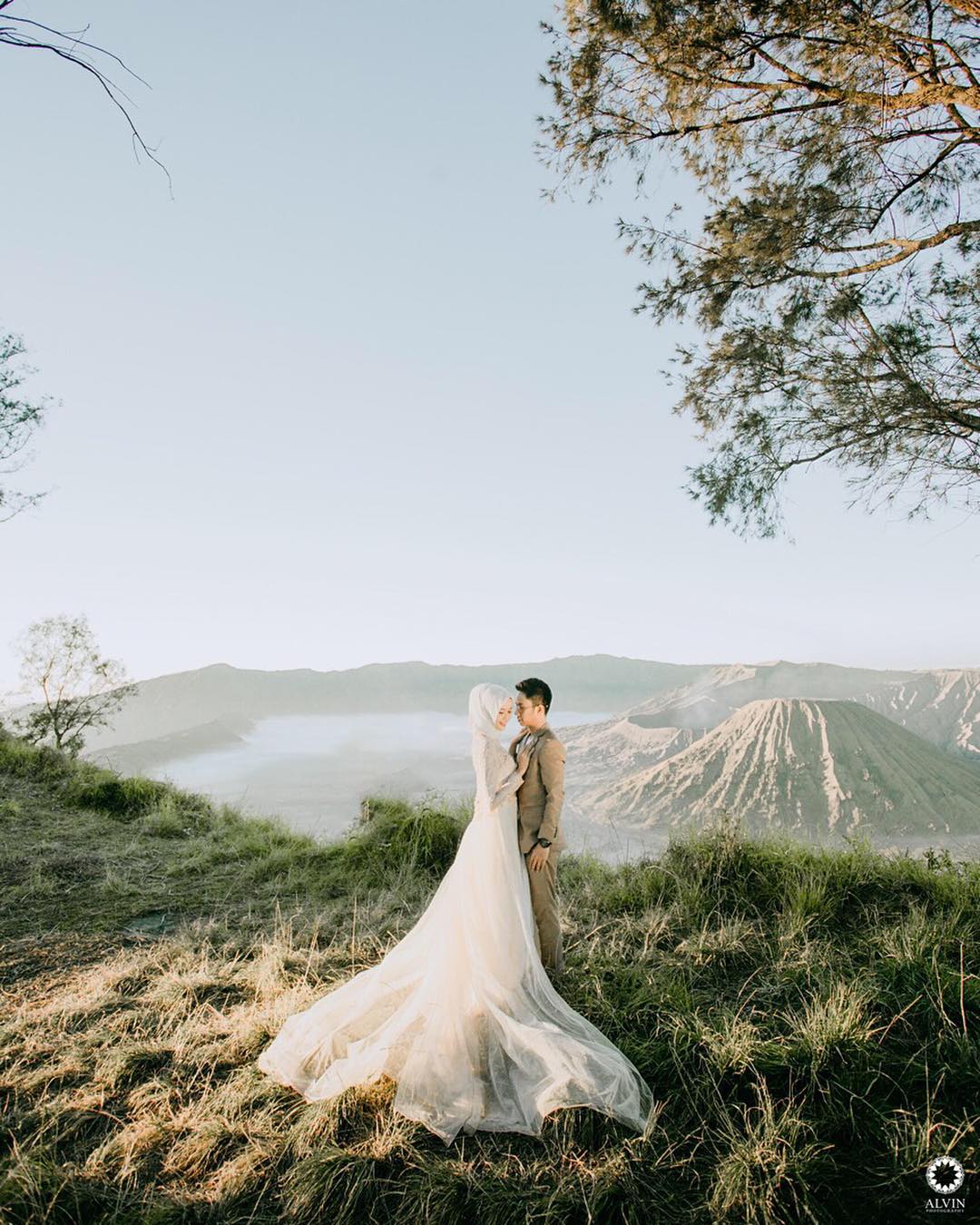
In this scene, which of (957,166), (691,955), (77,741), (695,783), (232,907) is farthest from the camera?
(695,783)

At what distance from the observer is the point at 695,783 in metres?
28.9

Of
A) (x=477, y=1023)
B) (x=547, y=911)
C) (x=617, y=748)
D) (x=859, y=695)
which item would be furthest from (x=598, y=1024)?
(x=859, y=695)

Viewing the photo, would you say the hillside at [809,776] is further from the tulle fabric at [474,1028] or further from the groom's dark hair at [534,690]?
the tulle fabric at [474,1028]

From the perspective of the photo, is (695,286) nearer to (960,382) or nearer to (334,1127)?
(960,382)

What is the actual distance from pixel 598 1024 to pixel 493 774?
3.96 feet

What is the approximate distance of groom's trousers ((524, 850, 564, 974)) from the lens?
3242 millimetres

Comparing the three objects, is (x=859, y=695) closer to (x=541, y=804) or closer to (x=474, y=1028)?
(x=541, y=804)

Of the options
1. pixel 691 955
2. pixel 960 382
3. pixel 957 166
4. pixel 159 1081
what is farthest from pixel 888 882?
pixel 957 166

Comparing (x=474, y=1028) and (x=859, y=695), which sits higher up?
(x=474, y=1028)

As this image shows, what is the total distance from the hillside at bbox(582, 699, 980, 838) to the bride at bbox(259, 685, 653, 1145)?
2389 centimetres

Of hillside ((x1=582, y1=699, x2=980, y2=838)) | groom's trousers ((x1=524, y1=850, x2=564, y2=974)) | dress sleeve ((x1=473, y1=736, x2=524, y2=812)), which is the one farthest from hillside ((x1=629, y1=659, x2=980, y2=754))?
dress sleeve ((x1=473, y1=736, x2=524, y2=812))

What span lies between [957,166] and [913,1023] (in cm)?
526

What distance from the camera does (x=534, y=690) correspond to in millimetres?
3240

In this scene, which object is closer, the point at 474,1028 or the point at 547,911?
the point at 474,1028
